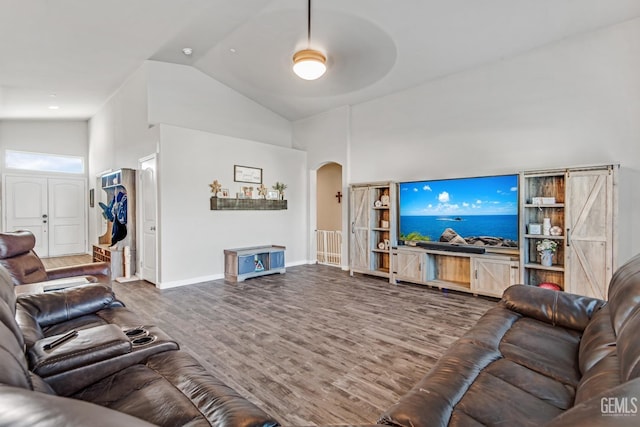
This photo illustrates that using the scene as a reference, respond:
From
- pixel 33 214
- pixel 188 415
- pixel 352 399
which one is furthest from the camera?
pixel 33 214

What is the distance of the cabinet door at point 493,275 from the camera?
14.0 ft

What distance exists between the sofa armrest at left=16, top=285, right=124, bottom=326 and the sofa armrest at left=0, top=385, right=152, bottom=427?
210 centimetres

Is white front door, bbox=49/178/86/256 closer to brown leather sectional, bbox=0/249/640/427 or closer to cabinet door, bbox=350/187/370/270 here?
cabinet door, bbox=350/187/370/270

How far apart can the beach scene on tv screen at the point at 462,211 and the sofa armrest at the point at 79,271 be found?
4.61 metres

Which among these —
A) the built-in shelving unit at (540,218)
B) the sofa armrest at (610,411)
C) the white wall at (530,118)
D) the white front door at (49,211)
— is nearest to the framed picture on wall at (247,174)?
the white wall at (530,118)

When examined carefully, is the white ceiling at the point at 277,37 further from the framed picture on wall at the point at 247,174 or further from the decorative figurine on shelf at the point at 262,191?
the decorative figurine on shelf at the point at 262,191

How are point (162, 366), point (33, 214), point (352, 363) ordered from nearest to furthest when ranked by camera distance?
1. point (162, 366)
2. point (352, 363)
3. point (33, 214)

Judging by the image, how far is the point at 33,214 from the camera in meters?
8.16

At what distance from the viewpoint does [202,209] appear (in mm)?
5699

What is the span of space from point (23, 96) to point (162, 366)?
7671mm

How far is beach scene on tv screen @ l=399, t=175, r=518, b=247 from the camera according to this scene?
441cm

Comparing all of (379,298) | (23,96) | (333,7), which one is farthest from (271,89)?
(23,96)

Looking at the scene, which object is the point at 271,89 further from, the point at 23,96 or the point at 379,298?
the point at 23,96

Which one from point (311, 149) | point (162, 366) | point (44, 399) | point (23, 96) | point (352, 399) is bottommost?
point (352, 399)
